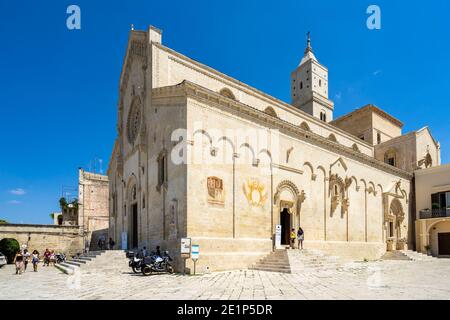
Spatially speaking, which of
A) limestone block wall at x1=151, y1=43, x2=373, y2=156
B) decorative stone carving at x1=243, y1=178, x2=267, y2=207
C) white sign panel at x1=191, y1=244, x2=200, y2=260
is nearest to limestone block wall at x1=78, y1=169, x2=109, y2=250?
limestone block wall at x1=151, y1=43, x2=373, y2=156

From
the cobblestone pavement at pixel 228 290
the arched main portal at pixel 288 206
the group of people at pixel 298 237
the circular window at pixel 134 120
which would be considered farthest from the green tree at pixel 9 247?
the group of people at pixel 298 237

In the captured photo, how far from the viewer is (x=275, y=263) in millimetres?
17672

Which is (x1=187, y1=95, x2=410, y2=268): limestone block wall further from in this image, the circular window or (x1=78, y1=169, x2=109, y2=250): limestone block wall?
(x1=78, y1=169, x2=109, y2=250): limestone block wall

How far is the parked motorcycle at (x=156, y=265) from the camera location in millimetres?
15219

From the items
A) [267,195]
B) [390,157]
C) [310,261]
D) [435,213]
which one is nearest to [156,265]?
[267,195]

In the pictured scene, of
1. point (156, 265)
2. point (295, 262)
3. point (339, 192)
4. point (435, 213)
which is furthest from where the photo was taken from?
point (435, 213)

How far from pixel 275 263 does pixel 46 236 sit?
81.4ft

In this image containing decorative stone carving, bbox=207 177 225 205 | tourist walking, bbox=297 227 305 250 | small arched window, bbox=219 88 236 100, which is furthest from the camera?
small arched window, bbox=219 88 236 100

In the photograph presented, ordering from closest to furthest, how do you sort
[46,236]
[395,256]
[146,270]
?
[146,270]
[395,256]
[46,236]

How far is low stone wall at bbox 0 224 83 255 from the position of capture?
1222 inches

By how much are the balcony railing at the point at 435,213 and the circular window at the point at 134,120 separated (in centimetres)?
2845

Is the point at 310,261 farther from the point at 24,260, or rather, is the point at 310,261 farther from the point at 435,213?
the point at 435,213

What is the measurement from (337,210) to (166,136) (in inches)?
567
